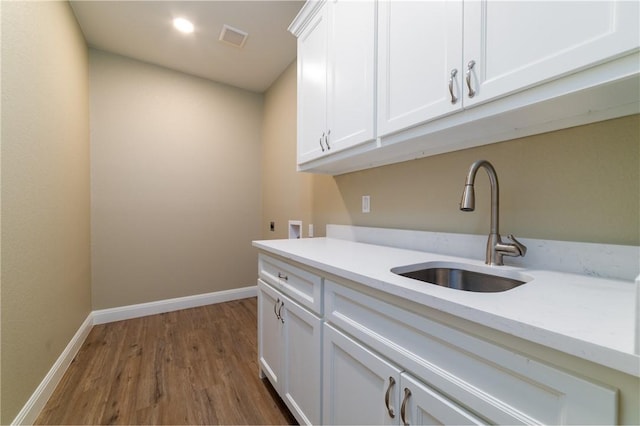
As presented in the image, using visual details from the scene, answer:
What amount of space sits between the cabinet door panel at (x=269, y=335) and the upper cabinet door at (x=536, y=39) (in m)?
1.33

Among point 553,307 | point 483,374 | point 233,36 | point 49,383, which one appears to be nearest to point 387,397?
point 483,374

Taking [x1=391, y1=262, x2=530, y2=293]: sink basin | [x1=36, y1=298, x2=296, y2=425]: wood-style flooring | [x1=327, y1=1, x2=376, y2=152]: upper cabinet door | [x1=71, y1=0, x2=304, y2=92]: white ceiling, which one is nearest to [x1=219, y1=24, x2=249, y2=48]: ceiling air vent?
[x1=71, y1=0, x2=304, y2=92]: white ceiling

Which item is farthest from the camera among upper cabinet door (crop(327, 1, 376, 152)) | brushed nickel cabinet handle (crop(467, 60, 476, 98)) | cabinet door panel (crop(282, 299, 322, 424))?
upper cabinet door (crop(327, 1, 376, 152))

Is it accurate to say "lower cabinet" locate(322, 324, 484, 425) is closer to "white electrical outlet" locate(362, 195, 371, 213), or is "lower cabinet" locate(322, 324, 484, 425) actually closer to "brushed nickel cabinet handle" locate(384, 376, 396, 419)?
"brushed nickel cabinet handle" locate(384, 376, 396, 419)

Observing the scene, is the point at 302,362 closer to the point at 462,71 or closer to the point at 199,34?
the point at 462,71

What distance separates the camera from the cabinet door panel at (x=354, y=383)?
0.79m

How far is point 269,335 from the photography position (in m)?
1.56

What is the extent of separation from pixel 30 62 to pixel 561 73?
2410 mm

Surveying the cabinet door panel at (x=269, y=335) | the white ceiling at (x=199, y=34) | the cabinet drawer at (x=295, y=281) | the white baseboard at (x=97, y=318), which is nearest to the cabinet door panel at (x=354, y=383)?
the cabinet drawer at (x=295, y=281)

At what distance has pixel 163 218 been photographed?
2.84 meters

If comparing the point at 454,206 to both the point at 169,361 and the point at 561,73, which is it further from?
the point at 169,361

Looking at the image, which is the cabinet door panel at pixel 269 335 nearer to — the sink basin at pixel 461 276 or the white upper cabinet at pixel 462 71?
the sink basin at pixel 461 276

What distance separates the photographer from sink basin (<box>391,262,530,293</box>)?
93 centimetres

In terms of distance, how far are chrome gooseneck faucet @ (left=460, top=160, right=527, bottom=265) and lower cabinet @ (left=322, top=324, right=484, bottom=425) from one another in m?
0.57
